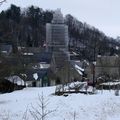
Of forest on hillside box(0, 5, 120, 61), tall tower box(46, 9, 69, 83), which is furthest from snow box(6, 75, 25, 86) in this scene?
forest on hillside box(0, 5, 120, 61)

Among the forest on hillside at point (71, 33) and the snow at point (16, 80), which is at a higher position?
the forest on hillside at point (71, 33)

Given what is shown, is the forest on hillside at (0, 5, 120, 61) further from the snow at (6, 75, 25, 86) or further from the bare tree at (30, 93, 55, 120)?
the bare tree at (30, 93, 55, 120)

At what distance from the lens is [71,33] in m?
137

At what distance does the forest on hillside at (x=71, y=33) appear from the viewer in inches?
4504

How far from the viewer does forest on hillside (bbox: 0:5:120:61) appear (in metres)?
114

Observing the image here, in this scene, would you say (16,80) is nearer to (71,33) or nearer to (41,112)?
(41,112)

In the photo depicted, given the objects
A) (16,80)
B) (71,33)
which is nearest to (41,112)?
(16,80)

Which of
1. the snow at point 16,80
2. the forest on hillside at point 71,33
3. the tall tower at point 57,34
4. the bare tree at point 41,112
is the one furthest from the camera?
the forest on hillside at point 71,33

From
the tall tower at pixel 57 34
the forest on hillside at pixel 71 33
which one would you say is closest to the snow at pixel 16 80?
the tall tower at pixel 57 34

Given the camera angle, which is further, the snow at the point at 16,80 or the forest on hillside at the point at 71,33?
the forest on hillside at the point at 71,33

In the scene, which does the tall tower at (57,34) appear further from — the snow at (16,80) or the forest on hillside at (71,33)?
the snow at (16,80)

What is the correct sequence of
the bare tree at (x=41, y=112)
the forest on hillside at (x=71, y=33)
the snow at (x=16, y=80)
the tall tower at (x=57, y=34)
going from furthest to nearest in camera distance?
the forest on hillside at (x=71, y=33) < the tall tower at (x=57, y=34) < the snow at (x=16, y=80) < the bare tree at (x=41, y=112)

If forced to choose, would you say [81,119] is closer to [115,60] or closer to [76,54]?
[115,60]

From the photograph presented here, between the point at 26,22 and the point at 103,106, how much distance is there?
3786 inches
